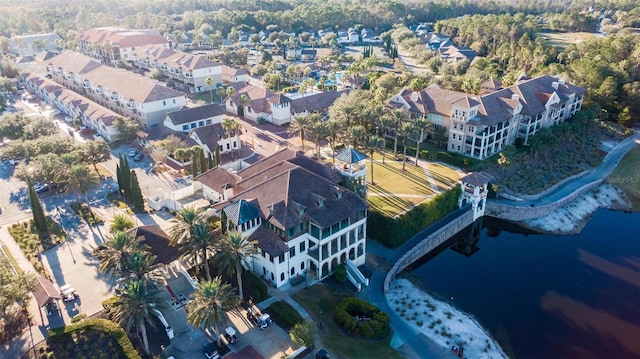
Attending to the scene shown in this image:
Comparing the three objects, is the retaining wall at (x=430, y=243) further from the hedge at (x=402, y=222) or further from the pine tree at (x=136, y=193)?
the pine tree at (x=136, y=193)

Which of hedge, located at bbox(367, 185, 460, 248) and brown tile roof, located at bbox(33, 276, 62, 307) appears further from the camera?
hedge, located at bbox(367, 185, 460, 248)

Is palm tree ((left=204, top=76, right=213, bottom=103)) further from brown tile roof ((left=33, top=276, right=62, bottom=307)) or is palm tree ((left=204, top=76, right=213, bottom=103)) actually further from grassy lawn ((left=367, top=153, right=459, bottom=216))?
brown tile roof ((left=33, top=276, right=62, bottom=307))

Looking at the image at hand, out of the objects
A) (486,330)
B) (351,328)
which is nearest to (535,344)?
(486,330)

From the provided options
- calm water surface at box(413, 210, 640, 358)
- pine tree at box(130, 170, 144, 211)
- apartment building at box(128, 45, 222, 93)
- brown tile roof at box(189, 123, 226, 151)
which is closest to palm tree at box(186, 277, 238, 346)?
calm water surface at box(413, 210, 640, 358)

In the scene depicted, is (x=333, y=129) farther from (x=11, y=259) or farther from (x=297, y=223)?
(x=11, y=259)

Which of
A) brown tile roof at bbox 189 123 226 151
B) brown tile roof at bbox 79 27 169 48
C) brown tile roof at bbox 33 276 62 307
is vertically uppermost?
brown tile roof at bbox 79 27 169 48

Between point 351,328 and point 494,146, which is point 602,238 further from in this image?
point 351,328

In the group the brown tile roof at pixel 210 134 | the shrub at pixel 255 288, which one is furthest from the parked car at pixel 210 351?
the brown tile roof at pixel 210 134

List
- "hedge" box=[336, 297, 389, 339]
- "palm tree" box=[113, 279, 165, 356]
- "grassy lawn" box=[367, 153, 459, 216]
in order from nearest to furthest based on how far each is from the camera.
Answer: "palm tree" box=[113, 279, 165, 356], "hedge" box=[336, 297, 389, 339], "grassy lawn" box=[367, 153, 459, 216]
